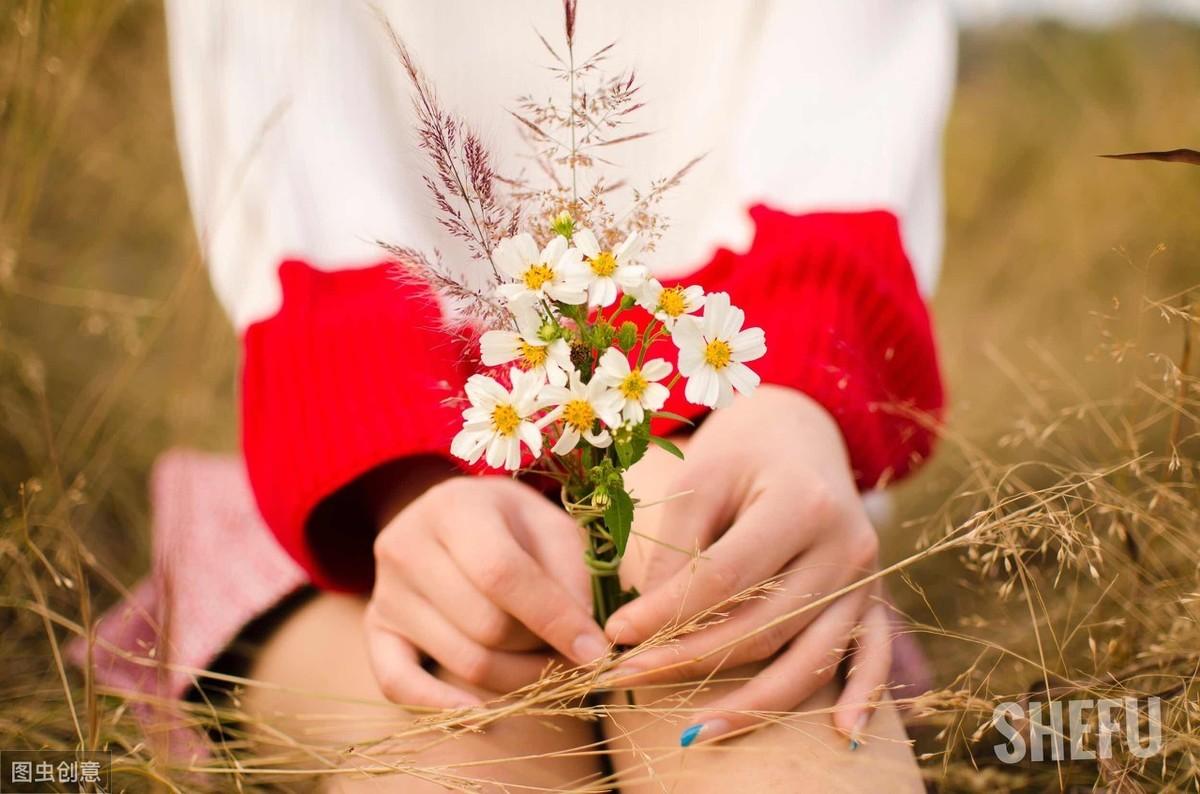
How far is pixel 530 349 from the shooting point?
474mm

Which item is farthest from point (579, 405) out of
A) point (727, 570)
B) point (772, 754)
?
point (772, 754)

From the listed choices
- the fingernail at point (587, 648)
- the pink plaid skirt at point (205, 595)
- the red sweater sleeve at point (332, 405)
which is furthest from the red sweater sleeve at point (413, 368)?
the fingernail at point (587, 648)

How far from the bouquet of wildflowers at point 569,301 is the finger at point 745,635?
155 millimetres

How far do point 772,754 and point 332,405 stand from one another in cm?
48

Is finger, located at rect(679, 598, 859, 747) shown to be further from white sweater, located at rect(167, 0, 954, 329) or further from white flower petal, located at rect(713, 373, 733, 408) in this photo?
white sweater, located at rect(167, 0, 954, 329)

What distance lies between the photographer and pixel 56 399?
168cm

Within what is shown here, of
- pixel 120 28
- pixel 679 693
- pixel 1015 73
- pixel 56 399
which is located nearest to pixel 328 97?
pixel 679 693

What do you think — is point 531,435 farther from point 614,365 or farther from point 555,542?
point 555,542

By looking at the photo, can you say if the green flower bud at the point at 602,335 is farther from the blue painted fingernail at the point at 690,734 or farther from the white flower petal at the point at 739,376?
the blue painted fingernail at the point at 690,734

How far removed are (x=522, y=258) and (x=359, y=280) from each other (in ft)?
1.76

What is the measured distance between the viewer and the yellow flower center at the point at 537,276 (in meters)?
0.47

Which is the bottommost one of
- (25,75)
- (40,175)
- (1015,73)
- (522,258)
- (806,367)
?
(806,367)

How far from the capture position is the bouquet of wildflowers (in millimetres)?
463

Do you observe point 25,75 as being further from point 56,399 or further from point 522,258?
point 522,258
